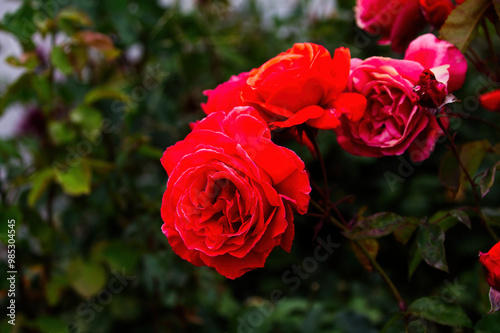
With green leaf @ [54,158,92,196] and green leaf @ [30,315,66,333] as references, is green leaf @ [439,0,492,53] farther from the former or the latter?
green leaf @ [30,315,66,333]

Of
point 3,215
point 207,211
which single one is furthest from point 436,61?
point 3,215

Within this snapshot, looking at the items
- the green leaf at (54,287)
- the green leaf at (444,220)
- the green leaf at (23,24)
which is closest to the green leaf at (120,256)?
the green leaf at (54,287)

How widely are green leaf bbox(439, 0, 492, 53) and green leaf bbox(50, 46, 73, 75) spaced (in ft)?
2.58

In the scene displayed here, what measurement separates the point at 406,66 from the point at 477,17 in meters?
0.12

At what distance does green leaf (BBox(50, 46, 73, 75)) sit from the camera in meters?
1.03

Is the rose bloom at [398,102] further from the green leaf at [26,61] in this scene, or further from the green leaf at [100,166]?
the green leaf at [26,61]

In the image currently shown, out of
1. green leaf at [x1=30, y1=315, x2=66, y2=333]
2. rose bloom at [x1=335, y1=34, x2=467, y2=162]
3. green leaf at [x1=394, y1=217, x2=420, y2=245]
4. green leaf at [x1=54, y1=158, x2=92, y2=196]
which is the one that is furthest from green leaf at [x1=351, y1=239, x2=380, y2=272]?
green leaf at [x1=30, y1=315, x2=66, y2=333]

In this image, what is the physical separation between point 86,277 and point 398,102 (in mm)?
879

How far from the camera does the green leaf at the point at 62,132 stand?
1.14 m

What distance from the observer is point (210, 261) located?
1.69 ft

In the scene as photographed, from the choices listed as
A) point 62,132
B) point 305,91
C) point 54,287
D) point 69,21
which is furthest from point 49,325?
point 305,91

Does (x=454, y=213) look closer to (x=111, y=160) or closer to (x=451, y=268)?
(x=111, y=160)

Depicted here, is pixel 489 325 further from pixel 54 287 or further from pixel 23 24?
pixel 23 24

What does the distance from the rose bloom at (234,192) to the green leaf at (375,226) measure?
4.6 inches
